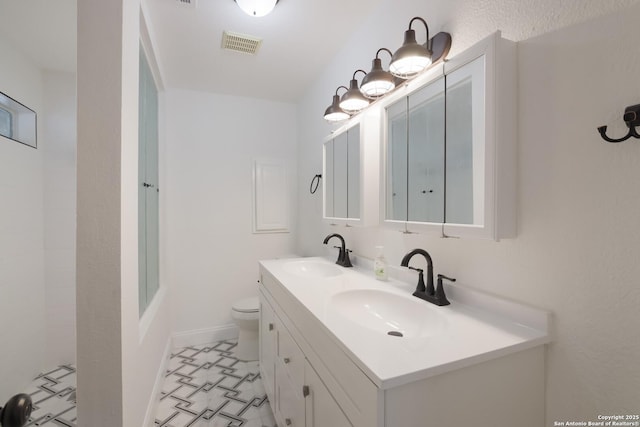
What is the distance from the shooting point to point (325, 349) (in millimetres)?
846

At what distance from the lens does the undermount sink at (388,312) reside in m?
0.97

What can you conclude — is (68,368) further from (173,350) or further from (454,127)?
(454,127)

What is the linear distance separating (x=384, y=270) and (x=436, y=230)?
1.45 feet

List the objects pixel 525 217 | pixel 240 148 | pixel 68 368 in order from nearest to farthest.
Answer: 1. pixel 525 217
2. pixel 68 368
3. pixel 240 148

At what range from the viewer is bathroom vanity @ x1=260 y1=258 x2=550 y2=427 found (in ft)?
1.98

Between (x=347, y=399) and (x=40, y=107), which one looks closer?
(x=347, y=399)

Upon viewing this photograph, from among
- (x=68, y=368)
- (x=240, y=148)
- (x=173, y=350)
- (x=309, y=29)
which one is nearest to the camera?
(x=68, y=368)

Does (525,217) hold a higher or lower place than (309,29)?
lower

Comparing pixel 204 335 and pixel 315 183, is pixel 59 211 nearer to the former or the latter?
pixel 204 335

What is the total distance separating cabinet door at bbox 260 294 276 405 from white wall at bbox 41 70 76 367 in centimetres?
117

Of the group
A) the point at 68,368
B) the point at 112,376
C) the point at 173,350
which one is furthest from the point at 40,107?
the point at 173,350

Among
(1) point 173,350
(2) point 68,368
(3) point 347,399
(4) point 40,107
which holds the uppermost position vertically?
(4) point 40,107

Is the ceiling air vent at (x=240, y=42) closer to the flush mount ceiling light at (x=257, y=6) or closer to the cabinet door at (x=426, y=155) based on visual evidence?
the flush mount ceiling light at (x=257, y=6)

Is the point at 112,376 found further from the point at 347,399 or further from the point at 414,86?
the point at 414,86
